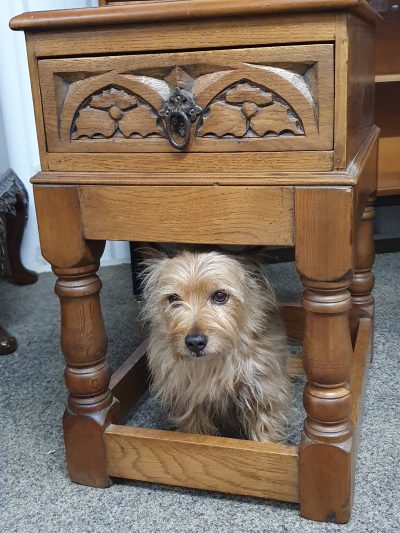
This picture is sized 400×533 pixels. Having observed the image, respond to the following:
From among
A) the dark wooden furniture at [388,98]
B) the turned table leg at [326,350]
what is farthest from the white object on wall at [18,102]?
the turned table leg at [326,350]

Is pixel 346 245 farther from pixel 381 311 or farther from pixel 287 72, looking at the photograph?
pixel 381 311

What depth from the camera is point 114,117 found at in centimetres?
86

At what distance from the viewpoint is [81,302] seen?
3.13ft

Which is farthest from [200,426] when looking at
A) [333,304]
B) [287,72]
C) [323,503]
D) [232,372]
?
[287,72]

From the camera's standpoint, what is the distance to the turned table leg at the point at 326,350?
79 cm

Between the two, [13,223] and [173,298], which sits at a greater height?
[173,298]

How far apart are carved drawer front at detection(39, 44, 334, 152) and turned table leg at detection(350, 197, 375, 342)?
→ 1.86 feet

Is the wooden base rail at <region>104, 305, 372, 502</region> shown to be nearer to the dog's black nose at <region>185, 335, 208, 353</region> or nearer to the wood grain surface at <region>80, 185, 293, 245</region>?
the dog's black nose at <region>185, 335, 208, 353</region>

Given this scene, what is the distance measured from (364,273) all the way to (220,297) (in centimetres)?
45

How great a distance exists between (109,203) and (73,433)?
1.24 feet

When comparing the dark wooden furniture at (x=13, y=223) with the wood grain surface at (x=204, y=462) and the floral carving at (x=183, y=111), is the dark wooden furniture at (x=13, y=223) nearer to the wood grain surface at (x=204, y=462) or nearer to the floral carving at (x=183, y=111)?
the wood grain surface at (x=204, y=462)

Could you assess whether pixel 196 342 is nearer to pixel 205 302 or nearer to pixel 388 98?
pixel 205 302

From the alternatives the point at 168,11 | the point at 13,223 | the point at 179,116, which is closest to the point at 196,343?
the point at 179,116

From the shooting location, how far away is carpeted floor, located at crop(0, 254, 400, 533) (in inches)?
36.0
